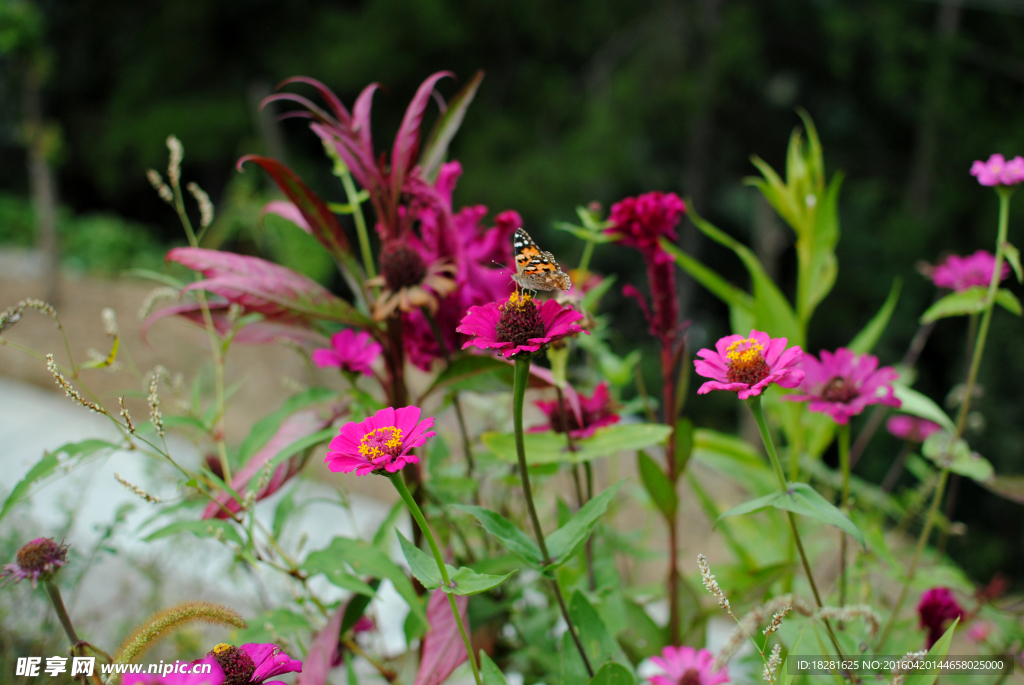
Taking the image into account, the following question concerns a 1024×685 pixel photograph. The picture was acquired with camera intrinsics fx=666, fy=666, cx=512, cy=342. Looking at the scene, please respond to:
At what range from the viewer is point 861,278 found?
15.0ft

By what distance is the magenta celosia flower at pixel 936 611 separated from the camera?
59 centimetres

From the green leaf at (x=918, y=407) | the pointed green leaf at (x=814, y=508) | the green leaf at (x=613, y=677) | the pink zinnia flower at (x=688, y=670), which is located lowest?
the pink zinnia flower at (x=688, y=670)

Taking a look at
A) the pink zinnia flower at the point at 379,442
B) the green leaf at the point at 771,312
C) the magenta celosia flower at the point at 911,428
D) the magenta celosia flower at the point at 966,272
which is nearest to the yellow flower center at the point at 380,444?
the pink zinnia flower at the point at 379,442

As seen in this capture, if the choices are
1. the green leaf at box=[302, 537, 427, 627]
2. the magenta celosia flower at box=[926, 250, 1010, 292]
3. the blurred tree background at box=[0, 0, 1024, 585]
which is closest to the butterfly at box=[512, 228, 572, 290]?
the green leaf at box=[302, 537, 427, 627]

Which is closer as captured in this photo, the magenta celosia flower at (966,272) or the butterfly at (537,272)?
the butterfly at (537,272)

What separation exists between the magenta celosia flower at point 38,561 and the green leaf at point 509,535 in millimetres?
295

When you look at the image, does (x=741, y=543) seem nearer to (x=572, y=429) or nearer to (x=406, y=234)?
(x=572, y=429)

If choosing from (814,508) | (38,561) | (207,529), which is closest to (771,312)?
(814,508)

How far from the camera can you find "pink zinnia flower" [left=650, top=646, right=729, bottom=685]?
0.48m

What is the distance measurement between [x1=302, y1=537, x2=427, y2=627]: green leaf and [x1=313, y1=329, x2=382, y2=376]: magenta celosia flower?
0.15 metres

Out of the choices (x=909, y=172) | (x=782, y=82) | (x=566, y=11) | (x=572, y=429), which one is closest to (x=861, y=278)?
(x=909, y=172)

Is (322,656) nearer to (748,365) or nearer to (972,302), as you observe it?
(748,365)

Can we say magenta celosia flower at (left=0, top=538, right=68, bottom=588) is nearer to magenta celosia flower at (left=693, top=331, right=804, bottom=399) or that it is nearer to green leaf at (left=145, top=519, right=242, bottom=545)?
green leaf at (left=145, top=519, right=242, bottom=545)

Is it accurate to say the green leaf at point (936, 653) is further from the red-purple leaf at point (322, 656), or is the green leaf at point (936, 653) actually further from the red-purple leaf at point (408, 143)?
the red-purple leaf at point (408, 143)
